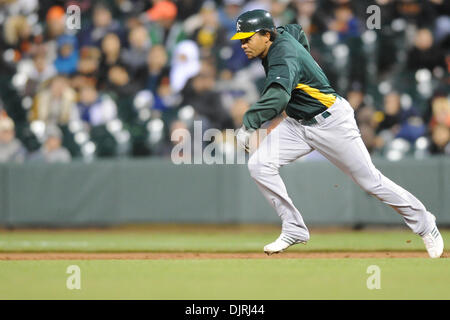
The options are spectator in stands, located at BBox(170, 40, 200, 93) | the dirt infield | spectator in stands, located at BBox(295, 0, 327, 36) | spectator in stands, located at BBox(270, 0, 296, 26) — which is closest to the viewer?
the dirt infield

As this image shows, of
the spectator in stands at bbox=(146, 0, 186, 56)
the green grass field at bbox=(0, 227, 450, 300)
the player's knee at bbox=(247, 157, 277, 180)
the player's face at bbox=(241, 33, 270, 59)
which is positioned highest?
the spectator in stands at bbox=(146, 0, 186, 56)

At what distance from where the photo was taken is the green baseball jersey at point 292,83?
7.18 metres

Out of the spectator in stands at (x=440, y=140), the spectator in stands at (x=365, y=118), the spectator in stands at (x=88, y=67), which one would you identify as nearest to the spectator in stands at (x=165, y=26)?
the spectator in stands at (x=88, y=67)

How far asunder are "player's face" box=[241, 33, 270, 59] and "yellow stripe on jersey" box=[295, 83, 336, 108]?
18.2 inches

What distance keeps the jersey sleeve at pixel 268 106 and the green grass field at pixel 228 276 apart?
4.04 feet

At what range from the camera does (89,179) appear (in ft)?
42.7

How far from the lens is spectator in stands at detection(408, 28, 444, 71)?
13.4 metres

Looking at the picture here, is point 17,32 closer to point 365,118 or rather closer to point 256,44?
point 365,118

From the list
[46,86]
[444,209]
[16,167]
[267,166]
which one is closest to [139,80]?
[46,86]

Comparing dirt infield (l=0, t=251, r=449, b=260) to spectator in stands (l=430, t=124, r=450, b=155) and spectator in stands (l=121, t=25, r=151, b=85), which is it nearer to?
spectator in stands (l=430, t=124, r=450, b=155)

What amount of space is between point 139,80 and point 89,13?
2.14 m

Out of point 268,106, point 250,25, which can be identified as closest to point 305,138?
point 268,106

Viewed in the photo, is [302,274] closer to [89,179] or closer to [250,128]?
[250,128]

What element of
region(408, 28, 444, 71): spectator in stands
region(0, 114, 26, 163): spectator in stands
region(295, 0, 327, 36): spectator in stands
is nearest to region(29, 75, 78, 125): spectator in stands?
region(0, 114, 26, 163): spectator in stands
